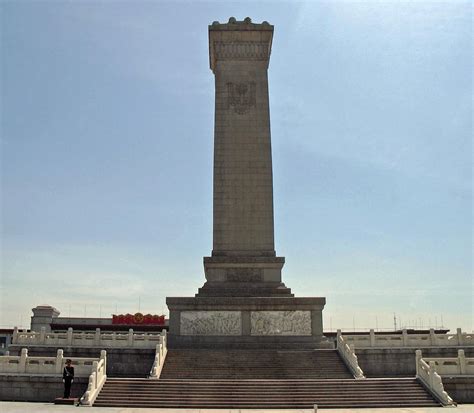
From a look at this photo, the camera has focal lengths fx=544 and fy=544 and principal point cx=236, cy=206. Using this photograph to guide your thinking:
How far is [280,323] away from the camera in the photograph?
2622 centimetres

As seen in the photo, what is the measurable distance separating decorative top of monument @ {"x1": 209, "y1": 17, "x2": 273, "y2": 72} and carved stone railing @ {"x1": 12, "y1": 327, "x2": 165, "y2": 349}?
54.9 feet

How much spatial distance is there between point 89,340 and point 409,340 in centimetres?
1448

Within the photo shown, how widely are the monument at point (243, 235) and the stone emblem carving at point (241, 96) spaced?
0.06 meters

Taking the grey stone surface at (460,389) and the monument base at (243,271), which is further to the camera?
the monument base at (243,271)

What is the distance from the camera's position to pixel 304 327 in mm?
26188

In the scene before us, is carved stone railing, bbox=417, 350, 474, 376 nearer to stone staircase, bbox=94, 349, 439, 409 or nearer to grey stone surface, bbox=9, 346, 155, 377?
stone staircase, bbox=94, 349, 439, 409

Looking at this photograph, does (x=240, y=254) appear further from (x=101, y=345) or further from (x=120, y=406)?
(x=120, y=406)

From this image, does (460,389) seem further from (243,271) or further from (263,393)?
(243,271)

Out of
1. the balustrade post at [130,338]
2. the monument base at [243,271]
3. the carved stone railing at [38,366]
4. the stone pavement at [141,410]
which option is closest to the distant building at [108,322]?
the monument base at [243,271]

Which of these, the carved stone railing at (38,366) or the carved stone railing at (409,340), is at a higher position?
the carved stone railing at (409,340)

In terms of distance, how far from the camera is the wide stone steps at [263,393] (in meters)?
17.7

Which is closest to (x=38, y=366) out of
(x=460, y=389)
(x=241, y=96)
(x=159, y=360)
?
(x=159, y=360)

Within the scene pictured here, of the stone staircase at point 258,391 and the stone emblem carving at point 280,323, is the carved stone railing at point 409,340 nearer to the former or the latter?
the stone emblem carving at point 280,323

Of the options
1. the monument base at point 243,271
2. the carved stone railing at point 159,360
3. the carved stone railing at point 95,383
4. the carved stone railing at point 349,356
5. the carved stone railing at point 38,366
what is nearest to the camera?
the carved stone railing at point 95,383
